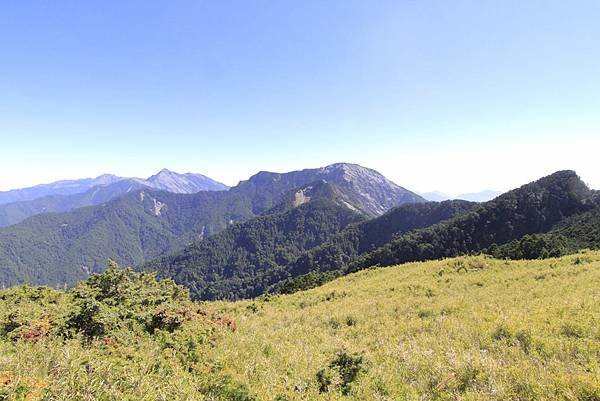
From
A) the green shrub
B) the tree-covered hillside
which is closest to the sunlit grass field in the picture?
the green shrub

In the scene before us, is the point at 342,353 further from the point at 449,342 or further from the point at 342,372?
the point at 449,342

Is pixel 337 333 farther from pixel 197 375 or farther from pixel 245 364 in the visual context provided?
pixel 197 375

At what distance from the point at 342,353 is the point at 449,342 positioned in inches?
124

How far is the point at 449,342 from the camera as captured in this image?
391 inches

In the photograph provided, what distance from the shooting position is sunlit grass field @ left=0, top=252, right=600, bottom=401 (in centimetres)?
650

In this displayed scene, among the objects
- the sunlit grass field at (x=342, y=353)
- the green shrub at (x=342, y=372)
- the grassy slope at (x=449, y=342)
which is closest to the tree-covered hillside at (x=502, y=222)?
the grassy slope at (x=449, y=342)

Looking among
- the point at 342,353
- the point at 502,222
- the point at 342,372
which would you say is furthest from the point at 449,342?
the point at 502,222

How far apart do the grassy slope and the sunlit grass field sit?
41mm

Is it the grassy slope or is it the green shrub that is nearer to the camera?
the grassy slope

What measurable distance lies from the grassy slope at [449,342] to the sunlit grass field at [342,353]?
4cm

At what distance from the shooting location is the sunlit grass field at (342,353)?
650 cm

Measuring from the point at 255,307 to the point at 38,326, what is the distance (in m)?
13.0

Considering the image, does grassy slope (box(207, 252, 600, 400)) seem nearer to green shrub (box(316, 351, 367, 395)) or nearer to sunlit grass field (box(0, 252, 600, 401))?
sunlit grass field (box(0, 252, 600, 401))

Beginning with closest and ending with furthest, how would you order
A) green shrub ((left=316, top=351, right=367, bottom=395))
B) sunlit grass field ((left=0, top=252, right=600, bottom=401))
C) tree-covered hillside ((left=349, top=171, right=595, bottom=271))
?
sunlit grass field ((left=0, top=252, right=600, bottom=401)) < green shrub ((left=316, top=351, right=367, bottom=395)) < tree-covered hillside ((left=349, top=171, right=595, bottom=271))
